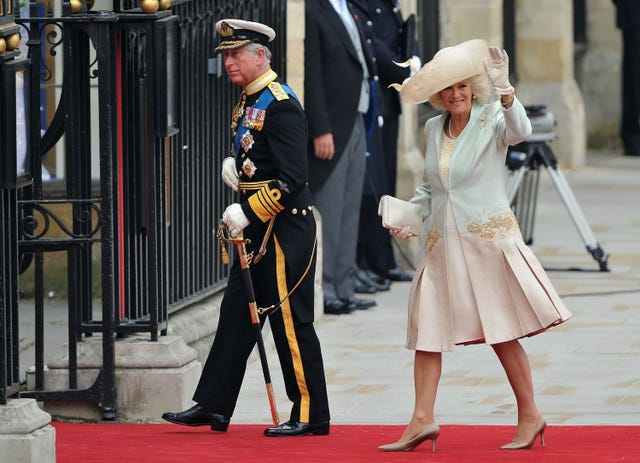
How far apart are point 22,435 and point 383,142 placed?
6.23m

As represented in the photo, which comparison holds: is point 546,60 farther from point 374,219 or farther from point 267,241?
point 267,241

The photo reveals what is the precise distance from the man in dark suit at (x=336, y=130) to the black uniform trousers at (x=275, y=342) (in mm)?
3313

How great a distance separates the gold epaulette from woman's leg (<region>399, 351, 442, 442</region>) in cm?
111

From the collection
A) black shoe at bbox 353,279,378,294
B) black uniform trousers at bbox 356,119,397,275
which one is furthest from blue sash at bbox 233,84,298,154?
black shoe at bbox 353,279,378,294

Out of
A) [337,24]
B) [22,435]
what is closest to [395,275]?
[337,24]

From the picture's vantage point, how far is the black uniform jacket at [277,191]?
7691 mm

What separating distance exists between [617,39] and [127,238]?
1544 centimetres

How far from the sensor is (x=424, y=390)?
24.2 feet

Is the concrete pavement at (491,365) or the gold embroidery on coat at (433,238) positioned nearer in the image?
the gold embroidery on coat at (433,238)

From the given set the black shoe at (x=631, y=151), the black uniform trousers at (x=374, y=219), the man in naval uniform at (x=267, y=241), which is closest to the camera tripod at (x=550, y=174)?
the black uniform trousers at (x=374, y=219)

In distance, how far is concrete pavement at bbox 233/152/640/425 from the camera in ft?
28.5

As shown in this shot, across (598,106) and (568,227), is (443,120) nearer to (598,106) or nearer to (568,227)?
(568,227)

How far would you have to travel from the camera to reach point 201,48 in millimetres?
9617

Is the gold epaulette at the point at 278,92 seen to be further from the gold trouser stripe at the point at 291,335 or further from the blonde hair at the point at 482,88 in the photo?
the blonde hair at the point at 482,88
